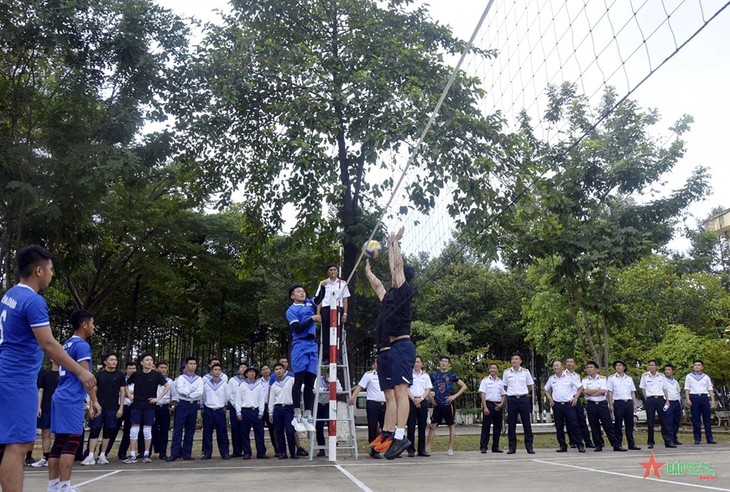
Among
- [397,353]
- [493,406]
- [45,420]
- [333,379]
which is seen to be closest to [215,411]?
[45,420]

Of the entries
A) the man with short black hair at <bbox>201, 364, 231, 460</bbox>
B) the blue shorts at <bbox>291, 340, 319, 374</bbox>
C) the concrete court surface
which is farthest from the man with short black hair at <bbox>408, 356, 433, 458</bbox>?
the man with short black hair at <bbox>201, 364, 231, 460</bbox>

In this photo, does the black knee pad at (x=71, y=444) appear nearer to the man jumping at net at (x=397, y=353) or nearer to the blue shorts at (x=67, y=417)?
the blue shorts at (x=67, y=417)

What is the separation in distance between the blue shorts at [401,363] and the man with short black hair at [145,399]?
5429mm

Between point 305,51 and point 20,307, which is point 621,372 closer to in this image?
point 305,51

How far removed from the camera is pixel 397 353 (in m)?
5.91

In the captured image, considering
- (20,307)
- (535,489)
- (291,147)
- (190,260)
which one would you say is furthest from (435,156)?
(190,260)

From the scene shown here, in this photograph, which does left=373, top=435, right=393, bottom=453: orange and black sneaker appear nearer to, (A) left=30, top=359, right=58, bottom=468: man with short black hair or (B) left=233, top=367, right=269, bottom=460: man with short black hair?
(B) left=233, top=367, right=269, bottom=460: man with short black hair

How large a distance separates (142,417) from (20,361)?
6.50 meters

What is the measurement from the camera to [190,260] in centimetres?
2264

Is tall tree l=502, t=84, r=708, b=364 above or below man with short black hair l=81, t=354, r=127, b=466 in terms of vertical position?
above

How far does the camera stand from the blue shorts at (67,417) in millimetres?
5414

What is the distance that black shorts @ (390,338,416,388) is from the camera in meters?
5.88

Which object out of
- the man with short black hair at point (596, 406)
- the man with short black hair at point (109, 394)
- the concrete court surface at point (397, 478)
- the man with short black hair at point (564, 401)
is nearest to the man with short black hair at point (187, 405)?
the man with short black hair at point (109, 394)

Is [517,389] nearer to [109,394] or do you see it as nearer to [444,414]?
[444,414]
